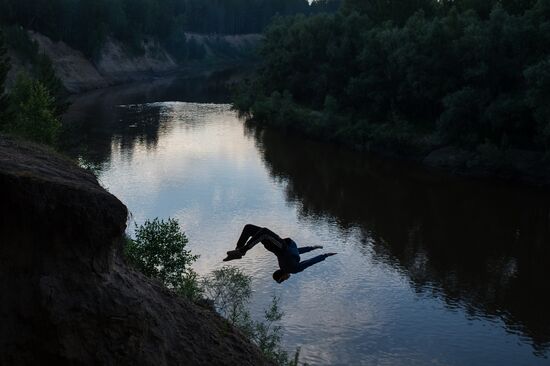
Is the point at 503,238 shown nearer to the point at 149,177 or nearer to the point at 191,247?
the point at 191,247

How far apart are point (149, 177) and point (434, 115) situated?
31720 millimetres

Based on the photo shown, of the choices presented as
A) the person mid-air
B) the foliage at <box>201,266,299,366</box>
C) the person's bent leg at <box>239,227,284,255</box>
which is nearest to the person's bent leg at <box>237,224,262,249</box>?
→ the person mid-air

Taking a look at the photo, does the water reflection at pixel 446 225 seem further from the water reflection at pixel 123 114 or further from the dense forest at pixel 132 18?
the dense forest at pixel 132 18

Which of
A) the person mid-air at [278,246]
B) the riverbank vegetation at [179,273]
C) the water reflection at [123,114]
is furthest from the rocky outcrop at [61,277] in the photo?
the water reflection at [123,114]

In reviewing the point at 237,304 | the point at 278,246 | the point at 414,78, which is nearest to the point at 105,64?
the point at 414,78

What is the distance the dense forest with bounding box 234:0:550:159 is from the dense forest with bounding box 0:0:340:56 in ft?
121

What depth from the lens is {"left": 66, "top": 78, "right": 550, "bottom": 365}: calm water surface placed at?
94.2ft

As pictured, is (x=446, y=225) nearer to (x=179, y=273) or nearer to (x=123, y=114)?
(x=179, y=273)

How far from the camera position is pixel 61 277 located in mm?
10773

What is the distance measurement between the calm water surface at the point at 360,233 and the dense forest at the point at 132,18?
4199 cm

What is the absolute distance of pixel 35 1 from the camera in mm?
106875

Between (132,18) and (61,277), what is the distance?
13913 centimetres

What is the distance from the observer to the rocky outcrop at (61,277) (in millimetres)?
10539

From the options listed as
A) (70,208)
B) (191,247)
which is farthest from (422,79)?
(70,208)
